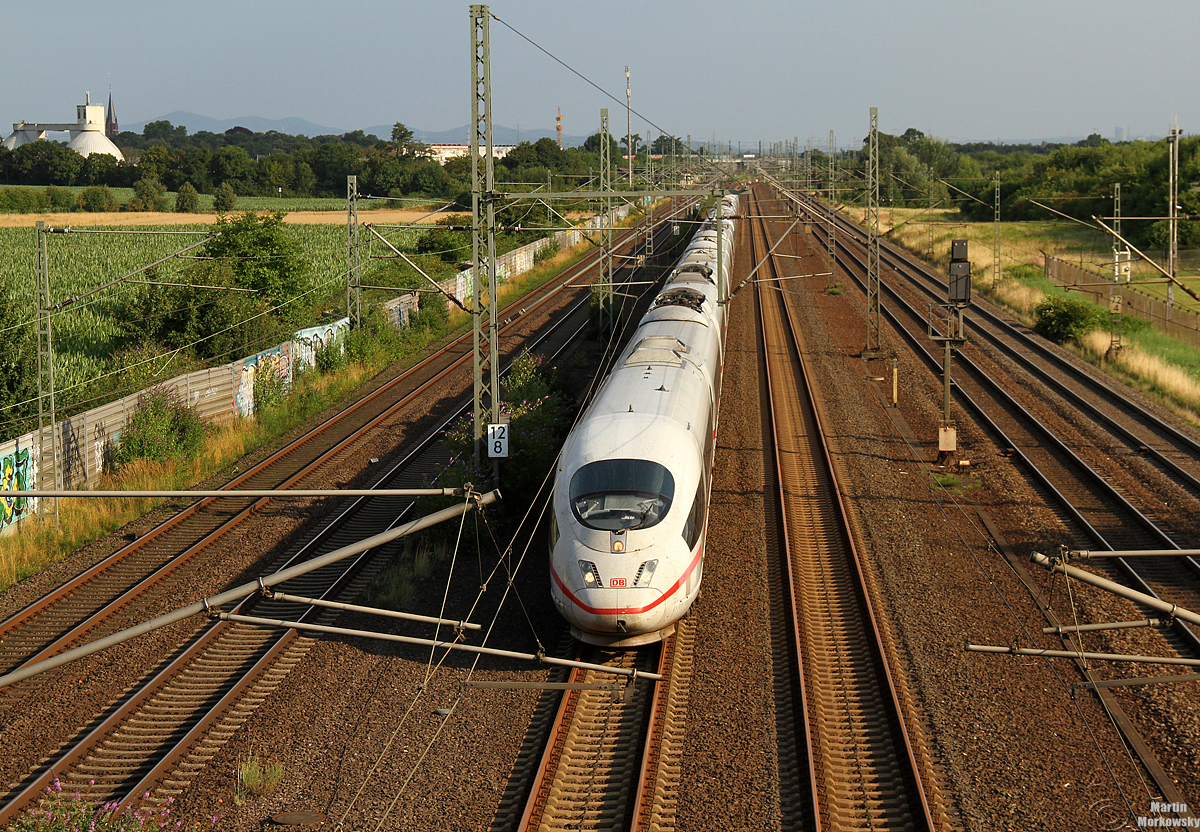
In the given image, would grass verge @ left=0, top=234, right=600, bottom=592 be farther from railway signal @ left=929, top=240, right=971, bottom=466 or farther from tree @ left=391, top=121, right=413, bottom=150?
tree @ left=391, top=121, right=413, bottom=150

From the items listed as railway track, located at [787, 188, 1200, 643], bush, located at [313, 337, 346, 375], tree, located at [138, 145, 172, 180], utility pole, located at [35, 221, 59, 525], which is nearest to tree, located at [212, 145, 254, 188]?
tree, located at [138, 145, 172, 180]

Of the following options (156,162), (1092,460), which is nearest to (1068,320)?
(1092,460)

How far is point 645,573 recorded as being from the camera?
12133 millimetres

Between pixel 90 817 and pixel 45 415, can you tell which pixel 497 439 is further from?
pixel 45 415

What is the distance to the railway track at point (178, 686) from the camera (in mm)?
10789

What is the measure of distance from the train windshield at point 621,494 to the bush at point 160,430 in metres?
13.7

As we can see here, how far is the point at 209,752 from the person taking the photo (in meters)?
11.2

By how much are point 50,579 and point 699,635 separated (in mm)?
11233

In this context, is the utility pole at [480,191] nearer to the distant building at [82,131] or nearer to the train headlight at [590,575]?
the train headlight at [590,575]

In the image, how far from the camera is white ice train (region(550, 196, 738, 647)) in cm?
1209

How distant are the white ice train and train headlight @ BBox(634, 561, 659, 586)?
0.04 feet

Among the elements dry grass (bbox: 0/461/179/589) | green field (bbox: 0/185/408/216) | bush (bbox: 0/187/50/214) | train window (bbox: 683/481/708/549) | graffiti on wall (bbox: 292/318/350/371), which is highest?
green field (bbox: 0/185/408/216)

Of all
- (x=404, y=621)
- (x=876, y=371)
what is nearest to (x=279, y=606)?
(x=404, y=621)

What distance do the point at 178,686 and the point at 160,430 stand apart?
1161 centimetres
